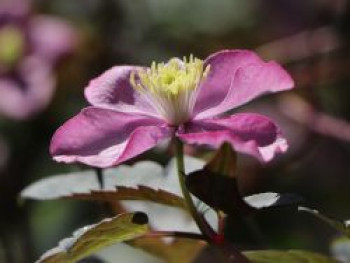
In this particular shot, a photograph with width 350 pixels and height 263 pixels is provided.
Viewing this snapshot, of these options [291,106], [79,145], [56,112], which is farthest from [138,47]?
[79,145]

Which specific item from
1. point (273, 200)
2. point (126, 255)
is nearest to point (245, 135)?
point (273, 200)

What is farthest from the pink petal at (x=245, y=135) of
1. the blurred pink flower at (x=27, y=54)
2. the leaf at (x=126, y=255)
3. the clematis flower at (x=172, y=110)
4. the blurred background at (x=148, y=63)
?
the blurred pink flower at (x=27, y=54)

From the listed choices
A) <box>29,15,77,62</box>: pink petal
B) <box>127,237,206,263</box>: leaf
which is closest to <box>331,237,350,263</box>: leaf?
<box>127,237,206,263</box>: leaf

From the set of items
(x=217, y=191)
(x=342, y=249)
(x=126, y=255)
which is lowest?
(x=126, y=255)

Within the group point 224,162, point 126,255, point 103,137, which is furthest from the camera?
point 126,255

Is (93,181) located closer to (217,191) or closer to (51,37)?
(217,191)

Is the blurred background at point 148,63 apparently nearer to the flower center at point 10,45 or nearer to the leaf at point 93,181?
the flower center at point 10,45

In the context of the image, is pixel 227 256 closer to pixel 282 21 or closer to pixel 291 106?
pixel 291 106
